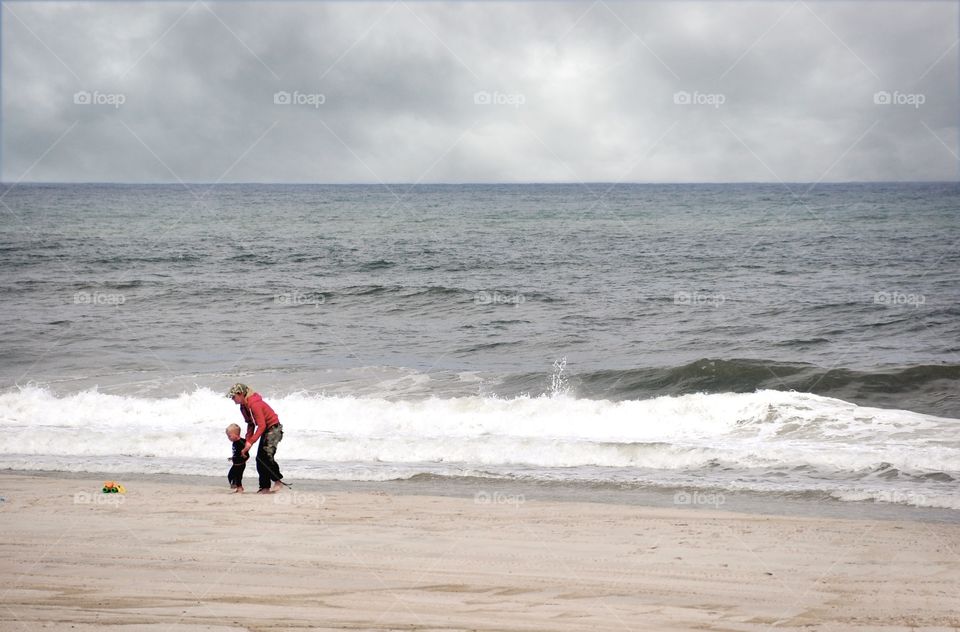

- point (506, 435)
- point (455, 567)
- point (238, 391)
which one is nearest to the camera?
point (455, 567)

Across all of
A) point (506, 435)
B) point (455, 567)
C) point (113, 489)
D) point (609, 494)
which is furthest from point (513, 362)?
point (455, 567)

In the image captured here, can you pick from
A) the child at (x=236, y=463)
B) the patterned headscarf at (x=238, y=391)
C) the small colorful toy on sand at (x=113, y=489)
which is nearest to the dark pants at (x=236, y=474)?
the child at (x=236, y=463)

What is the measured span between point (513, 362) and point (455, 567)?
467 inches

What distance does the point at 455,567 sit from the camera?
7691 mm

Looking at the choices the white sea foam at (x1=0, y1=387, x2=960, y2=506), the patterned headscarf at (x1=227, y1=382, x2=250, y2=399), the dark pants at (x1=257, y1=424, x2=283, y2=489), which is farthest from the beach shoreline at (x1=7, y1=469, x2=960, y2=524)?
the patterned headscarf at (x1=227, y1=382, x2=250, y2=399)

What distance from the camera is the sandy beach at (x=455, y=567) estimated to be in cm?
662

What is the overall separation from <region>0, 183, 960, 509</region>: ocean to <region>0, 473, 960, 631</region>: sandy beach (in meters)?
2.07

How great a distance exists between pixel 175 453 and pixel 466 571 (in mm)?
7330

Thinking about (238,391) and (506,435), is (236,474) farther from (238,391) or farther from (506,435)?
(506,435)

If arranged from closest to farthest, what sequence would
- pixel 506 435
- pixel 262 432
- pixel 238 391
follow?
pixel 238 391
pixel 262 432
pixel 506 435

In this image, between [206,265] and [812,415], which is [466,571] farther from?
[206,265]

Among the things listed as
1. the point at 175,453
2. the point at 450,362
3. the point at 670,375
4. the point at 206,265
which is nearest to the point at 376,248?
the point at 206,265

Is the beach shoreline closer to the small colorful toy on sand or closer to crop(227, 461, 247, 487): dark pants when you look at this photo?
crop(227, 461, 247, 487): dark pants

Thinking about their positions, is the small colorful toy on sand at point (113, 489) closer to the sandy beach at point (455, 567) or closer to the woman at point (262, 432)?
the sandy beach at point (455, 567)
